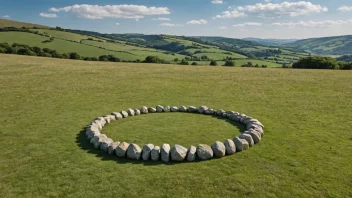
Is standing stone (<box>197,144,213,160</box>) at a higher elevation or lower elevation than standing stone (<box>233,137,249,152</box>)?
lower

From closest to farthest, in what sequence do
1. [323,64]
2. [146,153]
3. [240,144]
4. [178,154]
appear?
[178,154]
[146,153]
[240,144]
[323,64]

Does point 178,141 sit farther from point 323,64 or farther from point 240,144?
point 323,64

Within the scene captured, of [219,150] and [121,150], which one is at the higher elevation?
[219,150]

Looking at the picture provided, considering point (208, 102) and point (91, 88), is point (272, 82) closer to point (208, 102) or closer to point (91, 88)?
point (208, 102)

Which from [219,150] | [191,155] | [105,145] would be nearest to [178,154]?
[191,155]

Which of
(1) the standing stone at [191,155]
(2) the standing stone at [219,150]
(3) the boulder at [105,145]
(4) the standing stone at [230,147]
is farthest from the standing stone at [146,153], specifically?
(4) the standing stone at [230,147]


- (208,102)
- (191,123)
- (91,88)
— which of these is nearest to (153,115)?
(191,123)

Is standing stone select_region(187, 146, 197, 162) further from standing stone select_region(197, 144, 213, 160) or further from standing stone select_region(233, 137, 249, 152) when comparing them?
standing stone select_region(233, 137, 249, 152)

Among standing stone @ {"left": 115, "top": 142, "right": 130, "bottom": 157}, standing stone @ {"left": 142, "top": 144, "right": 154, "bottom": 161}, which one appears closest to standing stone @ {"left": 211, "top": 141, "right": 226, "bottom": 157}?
standing stone @ {"left": 142, "top": 144, "right": 154, "bottom": 161}
